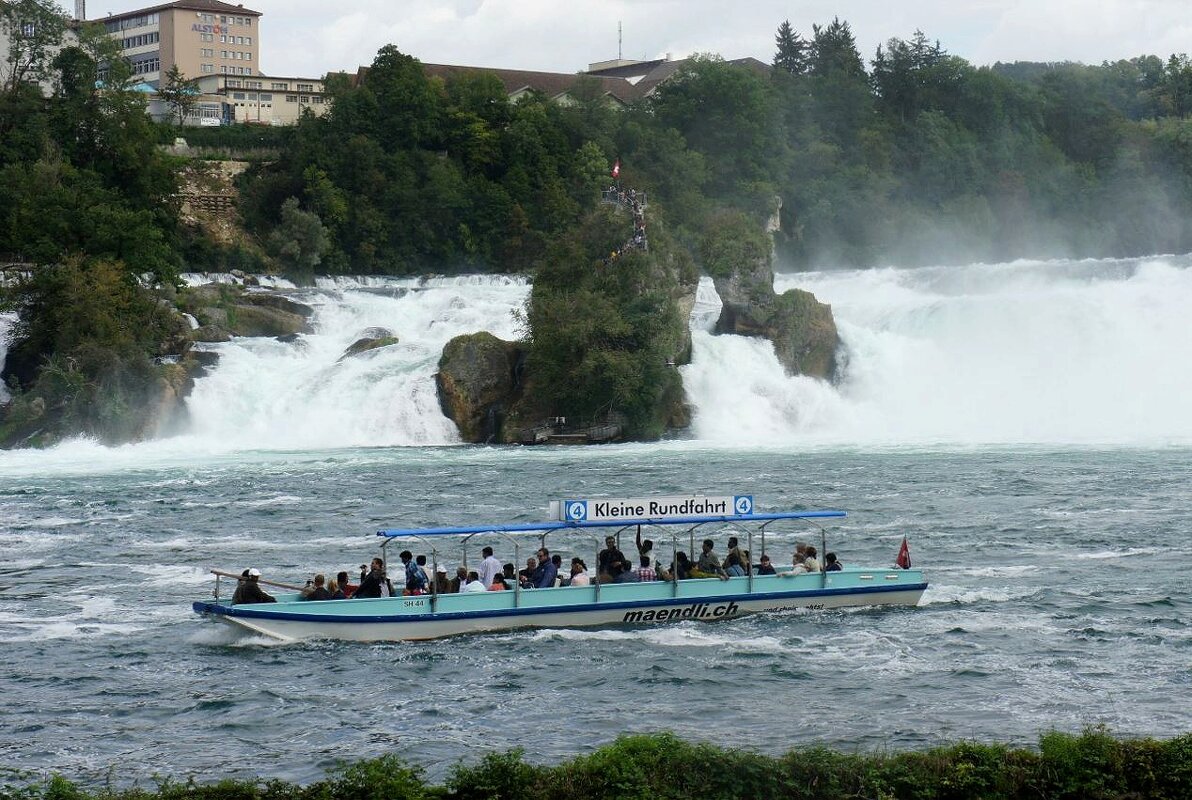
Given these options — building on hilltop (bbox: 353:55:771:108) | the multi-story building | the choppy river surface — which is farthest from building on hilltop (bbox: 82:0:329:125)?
the choppy river surface

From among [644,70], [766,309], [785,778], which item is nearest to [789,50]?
[644,70]

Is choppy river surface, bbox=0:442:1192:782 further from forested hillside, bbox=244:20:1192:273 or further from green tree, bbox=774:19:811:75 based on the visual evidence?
green tree, bbox=774:19:811:75

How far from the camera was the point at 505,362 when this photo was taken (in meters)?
64.6

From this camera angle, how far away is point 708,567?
2894 centimetres

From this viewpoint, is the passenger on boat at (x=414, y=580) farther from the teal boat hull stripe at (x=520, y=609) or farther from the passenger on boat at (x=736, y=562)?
the passenger on boat at (x=736, y=562)

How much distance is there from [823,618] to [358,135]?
231 feet

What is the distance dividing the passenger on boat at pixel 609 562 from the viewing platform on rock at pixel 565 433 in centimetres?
3382

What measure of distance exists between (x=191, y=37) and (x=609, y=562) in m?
115

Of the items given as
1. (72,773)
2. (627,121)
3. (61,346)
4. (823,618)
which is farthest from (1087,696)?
(627,121)

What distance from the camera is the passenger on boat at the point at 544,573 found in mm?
28031

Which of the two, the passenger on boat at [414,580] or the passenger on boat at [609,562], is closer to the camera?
the passenger on boat at [414,580]

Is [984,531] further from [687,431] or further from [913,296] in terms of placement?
[913,296]

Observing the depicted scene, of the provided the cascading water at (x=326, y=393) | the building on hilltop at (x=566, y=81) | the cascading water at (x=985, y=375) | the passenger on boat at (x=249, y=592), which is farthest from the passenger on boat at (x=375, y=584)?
the building on hilltop at (x=566, y=81)

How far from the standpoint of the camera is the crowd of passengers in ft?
89.0
